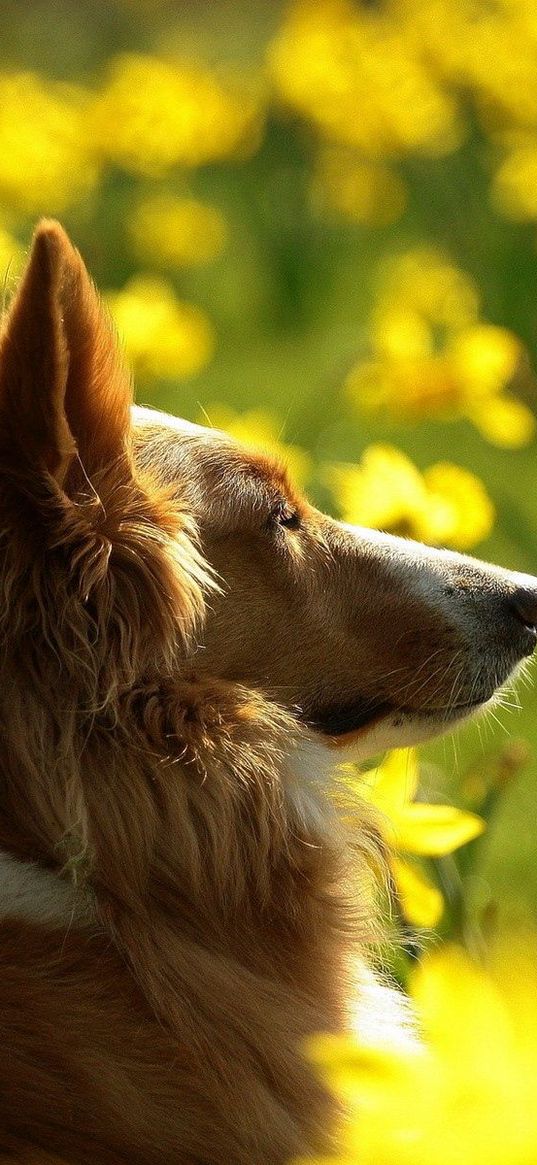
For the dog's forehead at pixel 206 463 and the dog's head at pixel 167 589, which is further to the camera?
the dog's forehead at pixel 206 463

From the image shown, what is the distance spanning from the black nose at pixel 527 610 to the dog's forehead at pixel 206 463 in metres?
0.53

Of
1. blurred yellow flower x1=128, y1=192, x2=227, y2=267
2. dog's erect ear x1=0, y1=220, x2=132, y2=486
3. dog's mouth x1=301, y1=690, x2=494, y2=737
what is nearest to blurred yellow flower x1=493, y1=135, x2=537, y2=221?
blurred yellow flower x1=128, y1=192, x2=227, y2=267

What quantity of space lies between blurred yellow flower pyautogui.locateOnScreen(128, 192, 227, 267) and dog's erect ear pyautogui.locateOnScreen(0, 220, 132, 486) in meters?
5.67

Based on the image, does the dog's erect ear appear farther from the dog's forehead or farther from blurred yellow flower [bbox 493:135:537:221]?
blurred yellow flower [bbox 493:135:537:221]

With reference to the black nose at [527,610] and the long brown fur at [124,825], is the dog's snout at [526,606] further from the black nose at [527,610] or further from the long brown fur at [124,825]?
the long brown fur at [124,825]

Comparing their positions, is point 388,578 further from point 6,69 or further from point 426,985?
point 6,69

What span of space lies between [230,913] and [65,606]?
2.00ft

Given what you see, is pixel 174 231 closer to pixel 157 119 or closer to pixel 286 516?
pixel 157 119

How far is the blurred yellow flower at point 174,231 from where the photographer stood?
24.3 feet

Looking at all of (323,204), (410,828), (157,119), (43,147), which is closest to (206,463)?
(410,828)

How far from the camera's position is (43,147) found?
6.45 meters

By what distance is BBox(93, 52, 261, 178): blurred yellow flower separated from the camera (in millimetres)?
6871

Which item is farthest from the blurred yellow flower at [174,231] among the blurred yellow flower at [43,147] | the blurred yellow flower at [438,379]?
the blurred yellow flower at [438,379]

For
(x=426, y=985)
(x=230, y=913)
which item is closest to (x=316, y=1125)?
(x=230, y=913)
